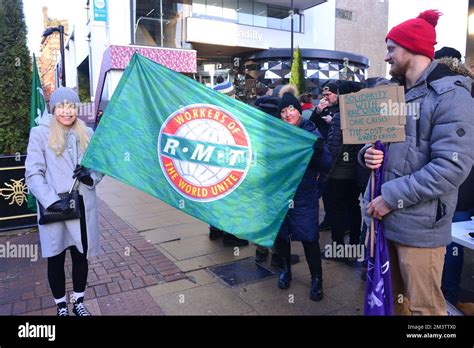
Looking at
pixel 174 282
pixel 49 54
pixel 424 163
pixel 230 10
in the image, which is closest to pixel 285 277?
pixel 174 282

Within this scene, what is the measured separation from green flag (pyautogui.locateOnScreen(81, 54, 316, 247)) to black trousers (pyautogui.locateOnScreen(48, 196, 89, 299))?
0.58m

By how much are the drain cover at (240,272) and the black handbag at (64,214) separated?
1.74 meters

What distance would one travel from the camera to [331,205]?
4.70 metres

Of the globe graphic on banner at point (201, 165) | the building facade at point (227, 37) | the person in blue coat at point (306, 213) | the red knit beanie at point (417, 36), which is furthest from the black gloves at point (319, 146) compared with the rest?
the building facade at point (227, 37)

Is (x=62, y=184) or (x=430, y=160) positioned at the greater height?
(x=430, y=160)

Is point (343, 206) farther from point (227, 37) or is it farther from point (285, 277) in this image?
point (227, 37)

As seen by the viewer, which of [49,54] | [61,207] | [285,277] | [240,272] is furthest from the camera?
[49,54]

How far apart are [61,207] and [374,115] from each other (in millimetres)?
2372

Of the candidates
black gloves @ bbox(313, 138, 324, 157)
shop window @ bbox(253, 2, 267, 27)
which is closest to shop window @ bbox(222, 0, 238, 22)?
shop window @ bbox(253, 2, 267, 27)

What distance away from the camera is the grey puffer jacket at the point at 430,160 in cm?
208

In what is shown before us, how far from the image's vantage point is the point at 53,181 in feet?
10.1

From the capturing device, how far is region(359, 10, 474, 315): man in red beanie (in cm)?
209

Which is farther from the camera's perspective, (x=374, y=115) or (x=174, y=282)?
(x=174, y=282)
